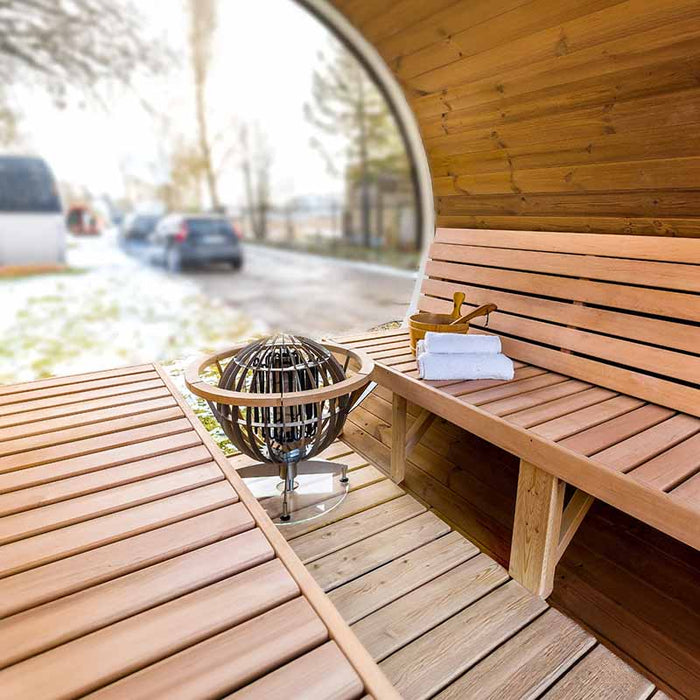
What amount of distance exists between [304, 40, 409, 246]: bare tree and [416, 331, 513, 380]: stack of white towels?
72cm

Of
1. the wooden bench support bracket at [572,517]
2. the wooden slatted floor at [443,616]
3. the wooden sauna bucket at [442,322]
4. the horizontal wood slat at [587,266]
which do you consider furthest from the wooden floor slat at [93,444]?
the horizontal wood slat at [587,266]

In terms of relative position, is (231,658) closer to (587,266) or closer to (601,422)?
(601,422)

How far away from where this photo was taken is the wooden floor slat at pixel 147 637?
0.73 m

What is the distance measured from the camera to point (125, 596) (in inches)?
34.8

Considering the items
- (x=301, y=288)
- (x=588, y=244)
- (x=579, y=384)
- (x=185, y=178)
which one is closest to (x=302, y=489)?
(x=301, y=288)

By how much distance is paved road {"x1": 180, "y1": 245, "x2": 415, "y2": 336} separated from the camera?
123 cm

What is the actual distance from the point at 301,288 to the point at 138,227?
0.42 meters

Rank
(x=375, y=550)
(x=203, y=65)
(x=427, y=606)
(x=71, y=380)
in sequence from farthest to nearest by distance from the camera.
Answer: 1. (x=71, y=380)
2. (x=375, y=550)
3. (x=427, y=606)
4. (x=203, y=65)

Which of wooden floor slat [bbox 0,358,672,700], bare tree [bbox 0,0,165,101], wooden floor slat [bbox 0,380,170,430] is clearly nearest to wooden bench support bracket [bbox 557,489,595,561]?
wooden floor slat [bbox 0,358,672,700]

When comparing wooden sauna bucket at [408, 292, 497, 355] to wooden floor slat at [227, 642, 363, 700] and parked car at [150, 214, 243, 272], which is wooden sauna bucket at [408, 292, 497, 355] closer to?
parked car at [150, 214, 243, 272]

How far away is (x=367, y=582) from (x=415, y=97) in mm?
2119

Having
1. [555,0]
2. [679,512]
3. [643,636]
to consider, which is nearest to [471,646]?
[643,636]

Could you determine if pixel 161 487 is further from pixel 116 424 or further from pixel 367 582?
pixel 367 582

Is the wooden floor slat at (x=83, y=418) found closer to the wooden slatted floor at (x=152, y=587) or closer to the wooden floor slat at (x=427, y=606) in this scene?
the wooden slatted floor at (x=152, y=587)
